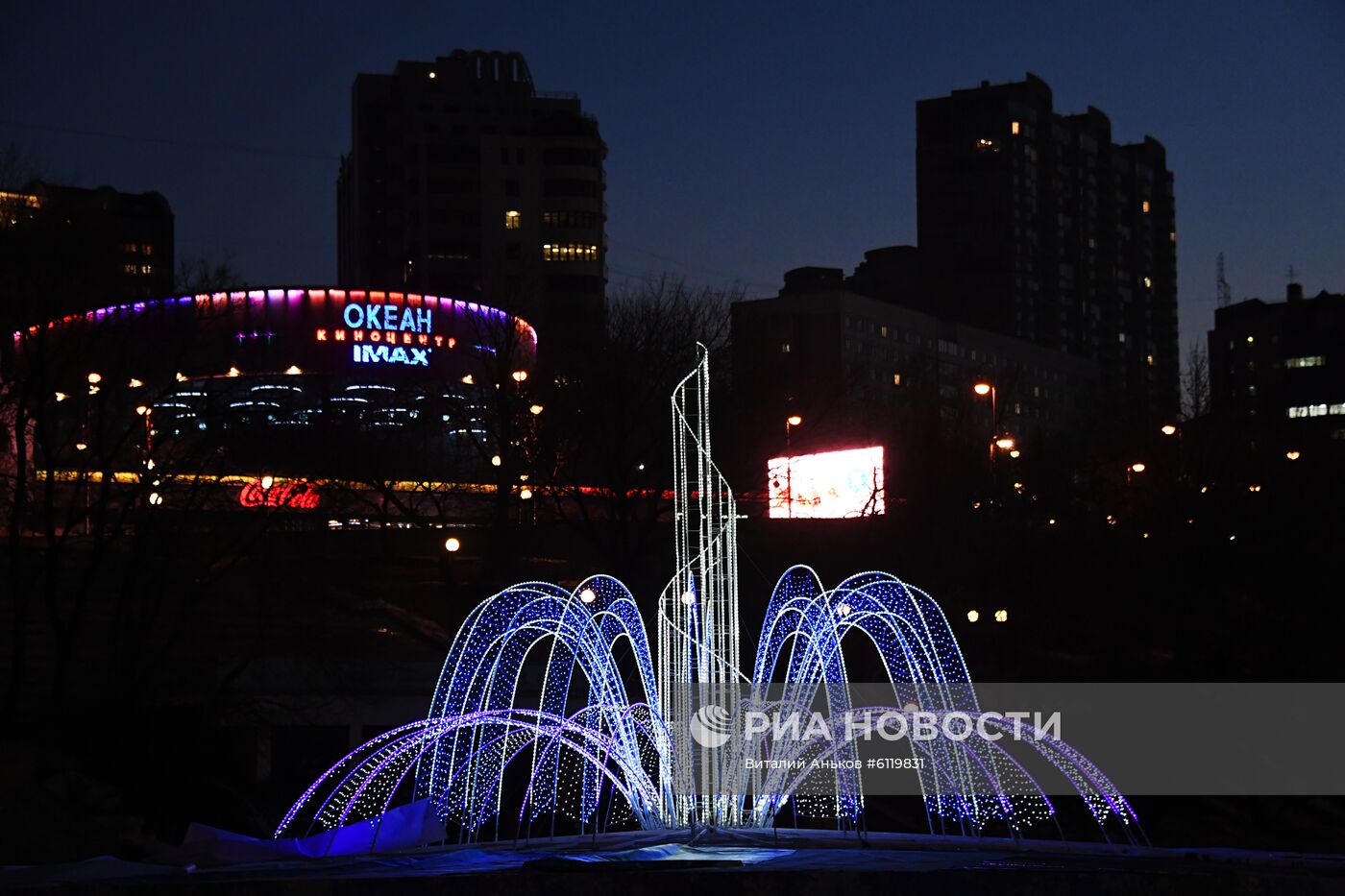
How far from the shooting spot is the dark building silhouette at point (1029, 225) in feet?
519

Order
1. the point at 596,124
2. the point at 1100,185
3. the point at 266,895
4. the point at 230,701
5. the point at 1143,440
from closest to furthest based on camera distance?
the point at 266,895
the point at 230,701
the point at 1143,440
the point at 596,124
the point at 1100,185

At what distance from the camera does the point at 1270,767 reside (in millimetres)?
35562

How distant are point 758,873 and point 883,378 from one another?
105613mm

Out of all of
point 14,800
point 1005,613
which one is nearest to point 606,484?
point 1005,613

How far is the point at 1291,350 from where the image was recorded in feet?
430

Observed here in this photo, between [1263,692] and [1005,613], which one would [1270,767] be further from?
[1005,613]

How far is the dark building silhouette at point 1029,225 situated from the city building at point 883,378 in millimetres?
6896

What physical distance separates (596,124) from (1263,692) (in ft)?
285

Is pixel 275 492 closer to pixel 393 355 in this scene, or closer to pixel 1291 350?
pixel 393 355

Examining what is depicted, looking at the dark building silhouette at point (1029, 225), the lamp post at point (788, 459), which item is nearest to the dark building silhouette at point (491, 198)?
the dark building silhouette at point (1029, 225)

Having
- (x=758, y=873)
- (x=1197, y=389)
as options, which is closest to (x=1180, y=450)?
(x=1197, y=389)

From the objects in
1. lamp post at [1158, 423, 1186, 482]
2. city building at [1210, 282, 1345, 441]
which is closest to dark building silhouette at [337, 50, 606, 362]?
city building at [1210, 282, 1345, 441]

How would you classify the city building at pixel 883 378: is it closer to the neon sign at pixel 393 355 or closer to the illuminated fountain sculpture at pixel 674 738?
the illuminated fountain sculpture at pixel 674 738

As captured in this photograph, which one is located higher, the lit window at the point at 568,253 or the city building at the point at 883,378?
the lit window at the point at 568,253
